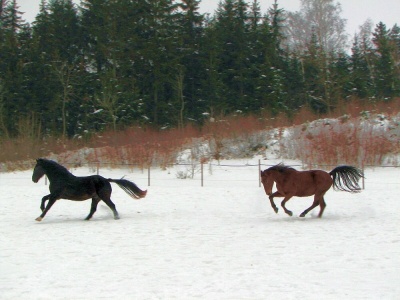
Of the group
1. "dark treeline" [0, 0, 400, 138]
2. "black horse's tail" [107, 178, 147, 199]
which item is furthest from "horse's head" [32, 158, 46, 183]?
"dark treeline" [0, 0, 400, 138]

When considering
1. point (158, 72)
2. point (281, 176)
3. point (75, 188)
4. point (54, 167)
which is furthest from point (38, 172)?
point (158, 72)

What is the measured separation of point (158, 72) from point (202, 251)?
32839 mm

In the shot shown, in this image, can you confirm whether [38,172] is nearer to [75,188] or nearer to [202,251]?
[75,188]

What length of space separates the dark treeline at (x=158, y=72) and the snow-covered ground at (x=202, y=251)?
25.8 metres

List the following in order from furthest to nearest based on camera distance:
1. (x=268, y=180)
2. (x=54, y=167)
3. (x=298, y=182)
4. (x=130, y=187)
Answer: (x=130, y=187), (x=54, y=167), (x=268, y=180), (x=298, y=182)

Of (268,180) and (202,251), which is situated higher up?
(268,180)

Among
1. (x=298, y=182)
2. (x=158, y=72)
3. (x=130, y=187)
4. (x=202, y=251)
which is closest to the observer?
(x=202, y=251)

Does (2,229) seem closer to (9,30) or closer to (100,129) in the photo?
(100,129)

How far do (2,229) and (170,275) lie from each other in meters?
5.38

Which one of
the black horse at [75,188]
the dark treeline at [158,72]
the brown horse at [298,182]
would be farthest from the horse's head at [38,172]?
the dark treeline at [158,72]

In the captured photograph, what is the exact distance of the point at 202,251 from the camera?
8.07 metres

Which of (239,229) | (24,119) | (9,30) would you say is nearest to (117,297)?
(239,229)

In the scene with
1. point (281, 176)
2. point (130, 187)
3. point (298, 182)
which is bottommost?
point (130, 187)

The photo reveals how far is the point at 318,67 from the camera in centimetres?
4278
